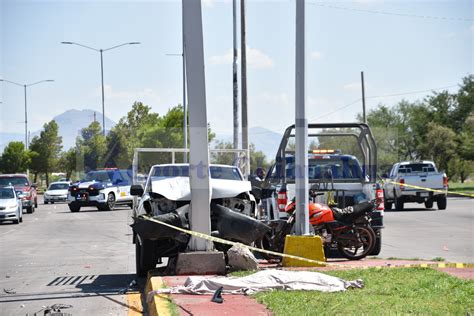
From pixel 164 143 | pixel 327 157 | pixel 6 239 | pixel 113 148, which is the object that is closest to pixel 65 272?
pixel 327 157

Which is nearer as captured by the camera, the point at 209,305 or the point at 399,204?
the point at 209,305

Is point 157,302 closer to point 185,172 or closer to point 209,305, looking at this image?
point 209,305

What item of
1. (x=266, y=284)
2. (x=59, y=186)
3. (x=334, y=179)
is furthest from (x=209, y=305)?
(x=59, y=186)

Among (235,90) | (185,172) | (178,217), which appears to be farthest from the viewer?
(235,90)

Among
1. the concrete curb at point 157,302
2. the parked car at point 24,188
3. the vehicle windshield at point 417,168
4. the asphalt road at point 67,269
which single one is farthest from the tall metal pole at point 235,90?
the concrete curb at point 157,302

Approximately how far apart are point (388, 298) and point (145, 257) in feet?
16.5

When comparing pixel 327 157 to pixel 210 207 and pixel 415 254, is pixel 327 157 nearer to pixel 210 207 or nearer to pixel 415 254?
pixel 415 254

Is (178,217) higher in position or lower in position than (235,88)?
lower

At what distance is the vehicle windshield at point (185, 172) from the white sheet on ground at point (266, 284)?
5.34m

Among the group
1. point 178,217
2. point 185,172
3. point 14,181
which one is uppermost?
point 185,172

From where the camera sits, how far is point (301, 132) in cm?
1362

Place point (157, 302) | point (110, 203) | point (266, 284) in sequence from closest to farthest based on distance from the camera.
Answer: point (157, 302) → point (266, 284) → point (110, 203)

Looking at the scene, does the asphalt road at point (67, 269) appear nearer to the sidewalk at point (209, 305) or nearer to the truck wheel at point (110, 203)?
the sidewalk at point (209, 305)

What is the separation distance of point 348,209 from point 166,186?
3.54 meters
